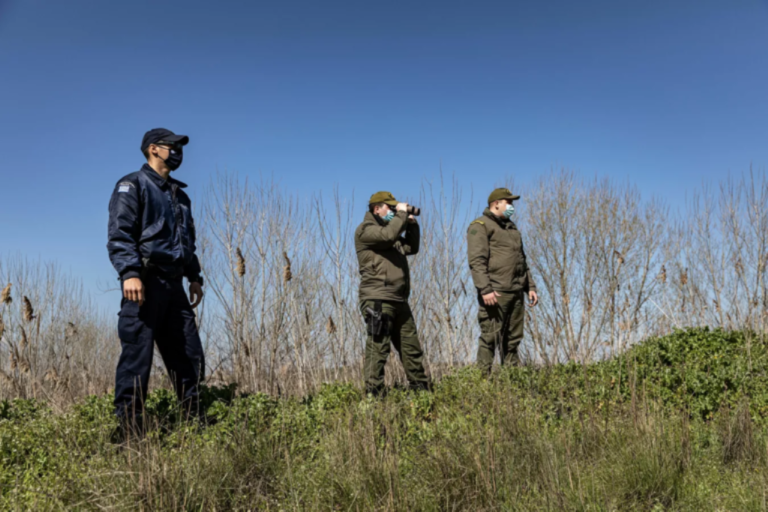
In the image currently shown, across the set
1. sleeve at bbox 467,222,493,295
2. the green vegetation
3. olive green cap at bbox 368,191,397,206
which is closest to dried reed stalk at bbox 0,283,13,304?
the green vegetation

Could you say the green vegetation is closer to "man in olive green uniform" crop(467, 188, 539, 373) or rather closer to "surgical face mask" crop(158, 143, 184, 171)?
"man in olive green uniform" crop(467, 188, 539, 373)

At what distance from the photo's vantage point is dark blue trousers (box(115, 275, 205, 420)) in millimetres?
3717

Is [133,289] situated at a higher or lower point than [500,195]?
lower

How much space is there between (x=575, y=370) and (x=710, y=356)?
4.50 ft

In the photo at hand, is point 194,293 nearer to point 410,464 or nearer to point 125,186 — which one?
point 125,186

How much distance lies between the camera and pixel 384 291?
5.12m

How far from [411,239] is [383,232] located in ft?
1.99

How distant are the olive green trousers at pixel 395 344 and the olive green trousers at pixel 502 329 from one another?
0.77 metres

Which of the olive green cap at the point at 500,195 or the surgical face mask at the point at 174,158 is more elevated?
the olive green cap at the point at 500,195

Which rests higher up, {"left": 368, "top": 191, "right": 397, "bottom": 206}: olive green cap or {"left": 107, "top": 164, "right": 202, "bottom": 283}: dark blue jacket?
{"left": 368, "top": 191, "right": 397, "bottom": 206}: olive green cap

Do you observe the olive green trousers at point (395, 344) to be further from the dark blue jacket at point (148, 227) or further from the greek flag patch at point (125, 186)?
the greek flag patch at point (125, 186)

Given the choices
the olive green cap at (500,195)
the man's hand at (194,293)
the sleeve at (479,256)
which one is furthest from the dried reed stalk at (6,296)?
the olive green cap at (500,195)

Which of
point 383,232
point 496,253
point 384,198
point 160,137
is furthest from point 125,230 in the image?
point 496,253

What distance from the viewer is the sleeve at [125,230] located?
3670 mm
